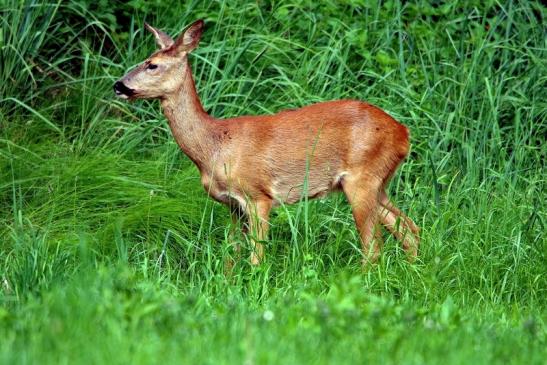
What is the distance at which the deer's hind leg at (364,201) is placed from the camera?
7031mm

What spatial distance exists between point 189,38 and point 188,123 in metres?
0.53

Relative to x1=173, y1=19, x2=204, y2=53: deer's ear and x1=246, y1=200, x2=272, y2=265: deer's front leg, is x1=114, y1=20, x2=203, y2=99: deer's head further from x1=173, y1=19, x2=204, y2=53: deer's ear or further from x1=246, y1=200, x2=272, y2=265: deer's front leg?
x1=246, y1=200, x2=272, y2=265: deer's front leg

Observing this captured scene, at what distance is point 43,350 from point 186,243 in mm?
2959

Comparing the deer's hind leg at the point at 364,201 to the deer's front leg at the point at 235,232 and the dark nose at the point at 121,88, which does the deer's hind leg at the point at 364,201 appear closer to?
the deer's front leg at the point at 235,232

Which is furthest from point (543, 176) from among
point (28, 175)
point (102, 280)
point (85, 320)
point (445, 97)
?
point (85, 320)

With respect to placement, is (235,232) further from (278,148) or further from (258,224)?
(278,148)

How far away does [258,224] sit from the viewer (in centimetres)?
680

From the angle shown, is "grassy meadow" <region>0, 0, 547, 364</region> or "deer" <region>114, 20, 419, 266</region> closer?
"grassy meadow" <region>0, 0, 547, 364</region>

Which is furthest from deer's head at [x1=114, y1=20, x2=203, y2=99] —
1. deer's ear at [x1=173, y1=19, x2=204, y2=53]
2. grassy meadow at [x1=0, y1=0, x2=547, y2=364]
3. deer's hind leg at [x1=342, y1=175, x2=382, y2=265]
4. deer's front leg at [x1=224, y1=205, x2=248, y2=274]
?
deer's hind leg at [x1=342, y1=175, x2=382, y2=265]

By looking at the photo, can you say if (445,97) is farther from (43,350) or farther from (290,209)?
(43,350)

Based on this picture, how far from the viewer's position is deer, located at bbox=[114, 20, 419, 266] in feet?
22.9

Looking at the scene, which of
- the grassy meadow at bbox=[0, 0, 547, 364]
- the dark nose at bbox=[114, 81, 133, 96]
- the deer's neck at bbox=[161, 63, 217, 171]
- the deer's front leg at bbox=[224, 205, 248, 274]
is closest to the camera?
the grassy meadow at bbox=[0, 0, 547, 364]

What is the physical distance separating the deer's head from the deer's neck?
48 mm

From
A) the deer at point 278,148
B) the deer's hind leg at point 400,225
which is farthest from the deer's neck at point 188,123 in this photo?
the deer's hind leg at point 400,225
